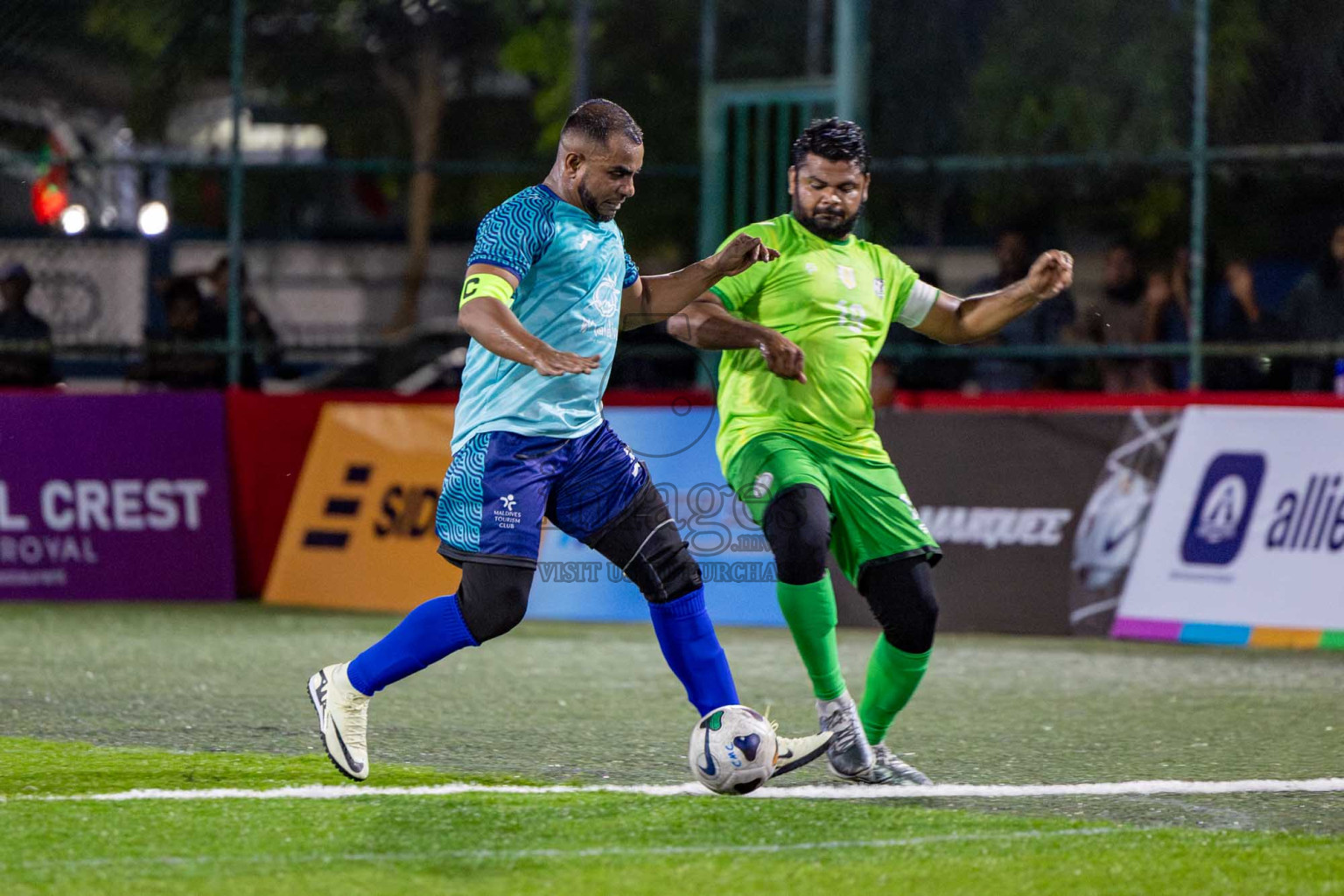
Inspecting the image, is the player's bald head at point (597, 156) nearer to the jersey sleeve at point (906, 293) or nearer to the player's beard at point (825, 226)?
the player's beard at point (825, 226)

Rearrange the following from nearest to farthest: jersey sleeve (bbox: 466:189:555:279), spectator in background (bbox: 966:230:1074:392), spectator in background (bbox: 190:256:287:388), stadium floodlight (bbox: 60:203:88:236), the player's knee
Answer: jersey sleeve (bbox: 466:189:555:279) < the player's knee < spectator in background (bbox: 966:230:1074:392) < stadium floodlight (bbox: 60:203:88:236) < spectator in background (bbox: 190:256:287:388)

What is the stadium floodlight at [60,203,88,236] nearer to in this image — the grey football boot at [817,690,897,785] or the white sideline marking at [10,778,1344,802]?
the white sideline marking at [10,778,1344,802]

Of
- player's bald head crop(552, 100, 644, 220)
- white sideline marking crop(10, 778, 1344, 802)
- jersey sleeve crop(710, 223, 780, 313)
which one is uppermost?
player's bald head crop(552, 100, 644, 220)

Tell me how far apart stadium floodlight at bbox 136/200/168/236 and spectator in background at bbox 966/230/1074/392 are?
5545 mm

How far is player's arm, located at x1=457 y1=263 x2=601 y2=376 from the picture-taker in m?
5.27

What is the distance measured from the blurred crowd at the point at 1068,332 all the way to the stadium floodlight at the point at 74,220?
15.2 inches

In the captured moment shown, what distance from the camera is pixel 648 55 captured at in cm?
1839

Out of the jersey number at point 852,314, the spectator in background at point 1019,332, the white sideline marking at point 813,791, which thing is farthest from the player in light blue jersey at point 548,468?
the spectator in background at point 1019,332

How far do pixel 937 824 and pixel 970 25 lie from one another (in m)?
9.17

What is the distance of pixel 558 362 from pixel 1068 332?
7.69 m

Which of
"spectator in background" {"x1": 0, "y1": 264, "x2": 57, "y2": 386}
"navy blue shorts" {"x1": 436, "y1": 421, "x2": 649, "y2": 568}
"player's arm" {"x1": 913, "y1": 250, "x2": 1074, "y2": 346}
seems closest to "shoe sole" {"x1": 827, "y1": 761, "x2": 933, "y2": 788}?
"navy blue shorts" {"x1": 436, "y1": 421, "x2": 649, "y2": 568}

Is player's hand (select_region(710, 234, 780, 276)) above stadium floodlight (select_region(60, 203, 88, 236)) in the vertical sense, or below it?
above

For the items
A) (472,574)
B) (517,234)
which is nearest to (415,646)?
(472,574)

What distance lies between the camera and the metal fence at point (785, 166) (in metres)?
12.1
